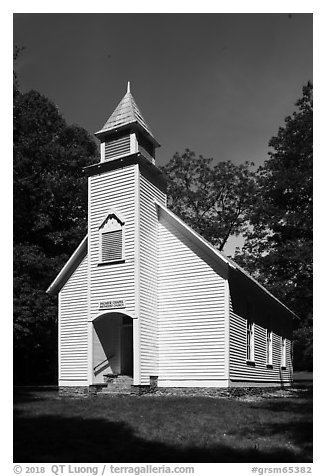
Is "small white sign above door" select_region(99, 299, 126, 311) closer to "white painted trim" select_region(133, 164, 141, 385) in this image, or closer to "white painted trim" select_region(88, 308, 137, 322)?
"white painted trim" select_region(88, 308, 137, 322)

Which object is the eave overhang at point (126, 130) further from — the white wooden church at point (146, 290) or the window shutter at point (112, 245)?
the window shutter at point (112, 245)

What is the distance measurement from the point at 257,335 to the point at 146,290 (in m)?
7.11

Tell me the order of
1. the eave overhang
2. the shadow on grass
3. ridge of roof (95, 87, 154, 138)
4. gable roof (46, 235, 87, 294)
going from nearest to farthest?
the shadow on grass, the eave overhang, ridge of roof (95, 87, 154, 138), gable roof (46, 235, 87, 294)

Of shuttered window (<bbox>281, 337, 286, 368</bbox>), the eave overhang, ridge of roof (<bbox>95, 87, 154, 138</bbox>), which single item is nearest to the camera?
the eave overhang

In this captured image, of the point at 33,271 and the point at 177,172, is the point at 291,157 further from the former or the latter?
the point at 177,172

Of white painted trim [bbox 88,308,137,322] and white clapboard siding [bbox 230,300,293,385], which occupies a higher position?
white painted trim [bbox 88,308,137,322]

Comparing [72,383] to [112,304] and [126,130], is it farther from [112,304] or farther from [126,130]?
[126,130]

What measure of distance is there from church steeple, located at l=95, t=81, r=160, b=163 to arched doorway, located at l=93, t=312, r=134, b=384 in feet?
21.7

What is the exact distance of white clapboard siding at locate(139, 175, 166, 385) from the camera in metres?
19.0

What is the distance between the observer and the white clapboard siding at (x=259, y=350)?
19734mm

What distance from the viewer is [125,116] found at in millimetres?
20406

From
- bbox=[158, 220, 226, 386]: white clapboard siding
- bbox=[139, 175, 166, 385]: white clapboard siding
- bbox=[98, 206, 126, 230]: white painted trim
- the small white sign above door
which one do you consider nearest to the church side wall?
bbox=[158, 220, 226, 386]: white clapboard siding
